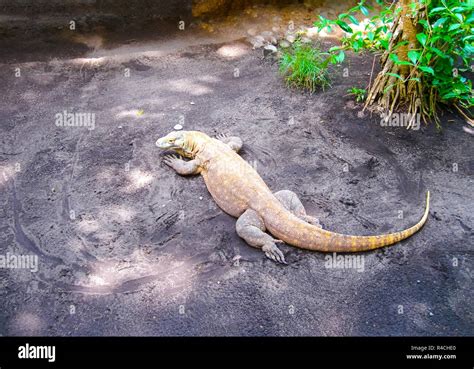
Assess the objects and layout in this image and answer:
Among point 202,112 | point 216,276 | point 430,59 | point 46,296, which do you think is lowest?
point 46,296

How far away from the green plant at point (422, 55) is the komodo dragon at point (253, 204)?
1.66 m

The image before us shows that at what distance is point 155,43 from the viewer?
8688 millimetres

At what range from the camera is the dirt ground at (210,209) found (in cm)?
411

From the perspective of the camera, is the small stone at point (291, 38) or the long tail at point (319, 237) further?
the small stone at point (291, 38)

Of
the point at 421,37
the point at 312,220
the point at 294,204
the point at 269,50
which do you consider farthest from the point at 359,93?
the point at 312,220

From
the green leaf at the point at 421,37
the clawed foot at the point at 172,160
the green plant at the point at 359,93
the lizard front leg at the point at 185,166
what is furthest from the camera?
the green plant at the point at 359,93

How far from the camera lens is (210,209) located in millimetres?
5211

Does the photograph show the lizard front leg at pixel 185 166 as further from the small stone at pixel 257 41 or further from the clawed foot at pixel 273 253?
the small stone at pixel 257 41

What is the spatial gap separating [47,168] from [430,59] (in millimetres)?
5234

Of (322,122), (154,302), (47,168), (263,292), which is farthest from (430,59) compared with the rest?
(47,168)

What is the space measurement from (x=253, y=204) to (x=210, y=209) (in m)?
0.60

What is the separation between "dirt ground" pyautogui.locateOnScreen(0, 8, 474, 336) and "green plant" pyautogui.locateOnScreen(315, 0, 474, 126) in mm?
352

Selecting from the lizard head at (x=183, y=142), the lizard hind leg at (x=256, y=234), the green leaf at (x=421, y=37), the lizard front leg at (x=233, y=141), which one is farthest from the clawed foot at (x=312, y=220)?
the green leaf at (x=421, y=37)

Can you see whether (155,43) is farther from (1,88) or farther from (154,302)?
(154,302)
